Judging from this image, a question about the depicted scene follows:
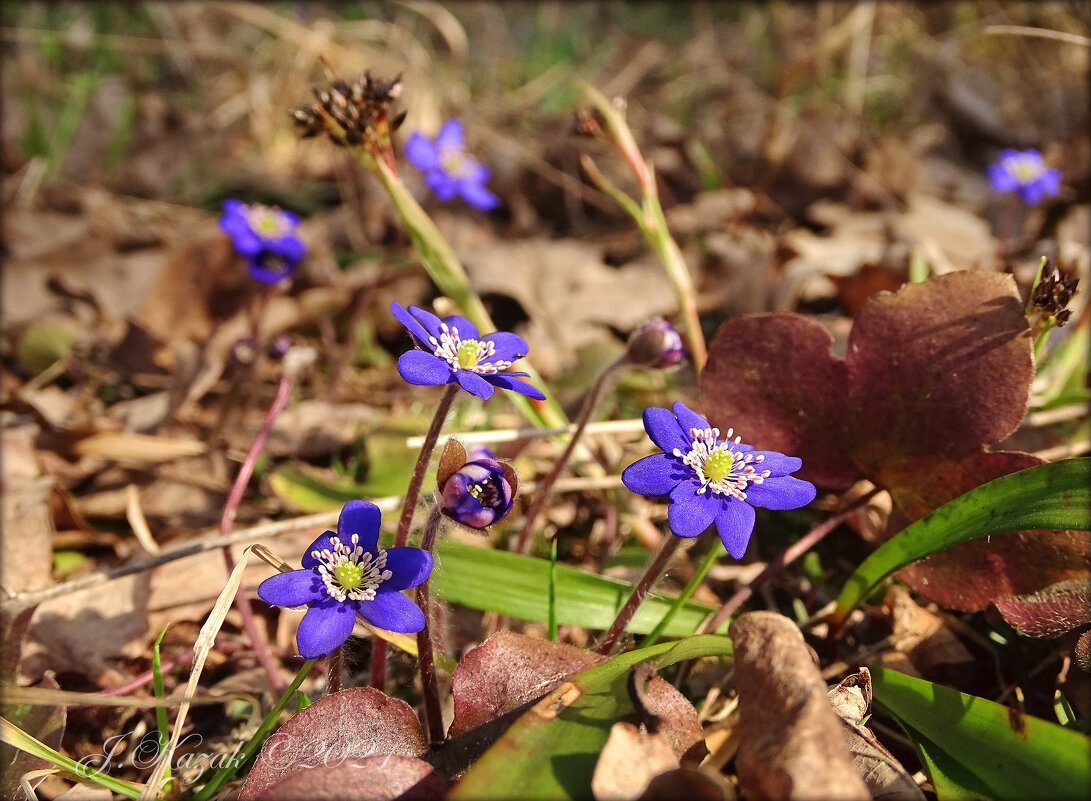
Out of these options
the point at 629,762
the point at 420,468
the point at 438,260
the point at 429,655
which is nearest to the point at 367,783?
the point at 429,655

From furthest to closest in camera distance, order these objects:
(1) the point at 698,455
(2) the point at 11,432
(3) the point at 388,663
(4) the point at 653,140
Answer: (4) the point at 653,140 → (2) the point at 11,432 → (3) the point at 388,663 → (1) the point at 698,455

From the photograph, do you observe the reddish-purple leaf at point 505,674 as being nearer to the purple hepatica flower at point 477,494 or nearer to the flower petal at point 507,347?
the purple hepatica flower at point 477,494

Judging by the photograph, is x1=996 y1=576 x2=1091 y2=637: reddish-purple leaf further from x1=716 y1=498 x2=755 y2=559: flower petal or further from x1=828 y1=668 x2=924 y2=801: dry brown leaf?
x1=716 y1=498 x2=755 y2=559: flower petal

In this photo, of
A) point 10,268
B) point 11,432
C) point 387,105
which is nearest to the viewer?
point 387,105

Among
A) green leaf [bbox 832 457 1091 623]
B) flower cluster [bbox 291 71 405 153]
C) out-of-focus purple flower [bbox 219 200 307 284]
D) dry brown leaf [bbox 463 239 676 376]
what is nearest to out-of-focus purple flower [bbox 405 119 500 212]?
dry brown leaf [bbox 463 239 676 376]

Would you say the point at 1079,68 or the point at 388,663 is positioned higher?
the point at 1079,68

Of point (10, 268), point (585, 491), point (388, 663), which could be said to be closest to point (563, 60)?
point (10, 268)

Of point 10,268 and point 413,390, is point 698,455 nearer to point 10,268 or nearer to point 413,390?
point 413,390

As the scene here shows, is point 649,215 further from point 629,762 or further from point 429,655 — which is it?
point 629,762
